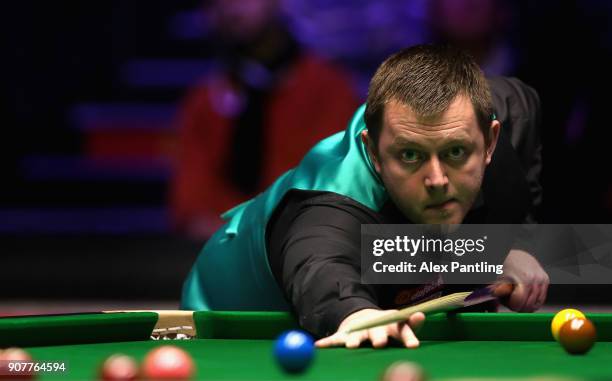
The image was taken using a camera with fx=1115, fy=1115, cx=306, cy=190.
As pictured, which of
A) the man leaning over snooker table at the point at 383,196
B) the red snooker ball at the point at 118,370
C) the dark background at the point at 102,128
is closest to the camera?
the red snooker ball at the point at 118,370

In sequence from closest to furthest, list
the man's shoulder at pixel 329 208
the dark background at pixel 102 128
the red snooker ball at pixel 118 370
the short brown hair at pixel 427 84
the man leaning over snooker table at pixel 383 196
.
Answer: the red snooker ball at pixel 118 370 < the man leaning over snooker table at pixel 383 196 < the short brown hair at pixel 427 84 < the man's shoulder at pixel 329 208 < the dark background at pixel 102 128

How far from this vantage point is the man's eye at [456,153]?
112 inches

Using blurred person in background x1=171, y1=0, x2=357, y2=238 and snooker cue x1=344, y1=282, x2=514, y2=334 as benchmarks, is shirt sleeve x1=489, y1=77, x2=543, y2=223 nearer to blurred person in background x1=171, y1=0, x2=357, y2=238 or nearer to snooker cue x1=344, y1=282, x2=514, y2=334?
snooker cue x1=344, y1=282, x2=514, y2=334

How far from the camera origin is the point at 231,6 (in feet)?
22.3

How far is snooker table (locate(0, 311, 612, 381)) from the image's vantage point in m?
2.22

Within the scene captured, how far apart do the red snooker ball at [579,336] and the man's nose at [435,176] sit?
0.49m

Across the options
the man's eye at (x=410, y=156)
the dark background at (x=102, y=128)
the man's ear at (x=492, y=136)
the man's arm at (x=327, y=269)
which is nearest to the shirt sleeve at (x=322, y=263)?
the man's arm at (x=327, y=269)

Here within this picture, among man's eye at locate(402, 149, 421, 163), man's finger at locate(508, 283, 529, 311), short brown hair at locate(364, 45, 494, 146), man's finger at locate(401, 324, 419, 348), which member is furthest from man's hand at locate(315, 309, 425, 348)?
man's finger at locate(508, 283, 529, 311)

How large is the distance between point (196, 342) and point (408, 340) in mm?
565

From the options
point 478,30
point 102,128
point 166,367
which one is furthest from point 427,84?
point 102,128

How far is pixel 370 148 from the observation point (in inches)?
120

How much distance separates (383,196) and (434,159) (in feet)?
0.86

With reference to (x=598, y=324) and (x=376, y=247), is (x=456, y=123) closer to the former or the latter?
(x=376, y=247)

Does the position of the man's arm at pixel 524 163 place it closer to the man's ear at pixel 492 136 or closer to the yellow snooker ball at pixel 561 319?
the man's ear at pixel 492 136
